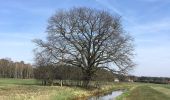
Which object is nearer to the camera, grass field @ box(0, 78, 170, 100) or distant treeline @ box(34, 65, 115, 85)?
grass field @ box(0, 78, 170, 100)

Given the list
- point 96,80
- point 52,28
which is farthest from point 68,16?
point 96,80

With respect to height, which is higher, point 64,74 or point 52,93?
point 64,74

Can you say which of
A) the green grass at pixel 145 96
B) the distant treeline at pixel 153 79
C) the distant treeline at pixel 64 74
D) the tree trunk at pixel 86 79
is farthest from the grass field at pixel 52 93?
the distant treeline at pixel 153 79

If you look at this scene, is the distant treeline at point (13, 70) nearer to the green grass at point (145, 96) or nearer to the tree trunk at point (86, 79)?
the tree trunk at point (86, 79)

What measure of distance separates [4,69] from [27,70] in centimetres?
1246

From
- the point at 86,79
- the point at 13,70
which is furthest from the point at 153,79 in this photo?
the point at 86,79

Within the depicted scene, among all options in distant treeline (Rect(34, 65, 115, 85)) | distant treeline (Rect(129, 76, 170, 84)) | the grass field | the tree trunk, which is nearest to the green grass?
the grass field

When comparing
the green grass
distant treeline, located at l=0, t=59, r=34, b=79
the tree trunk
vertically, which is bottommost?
the green grass

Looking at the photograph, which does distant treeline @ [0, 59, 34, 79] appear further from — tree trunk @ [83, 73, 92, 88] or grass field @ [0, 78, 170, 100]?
tree trunk @ [83, 73, 92, 88]

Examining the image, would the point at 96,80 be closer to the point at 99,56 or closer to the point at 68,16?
the point at 99,56

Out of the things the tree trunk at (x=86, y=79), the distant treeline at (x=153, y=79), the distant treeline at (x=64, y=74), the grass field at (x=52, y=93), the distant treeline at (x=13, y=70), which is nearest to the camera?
the grass field at (x=52, y=93)

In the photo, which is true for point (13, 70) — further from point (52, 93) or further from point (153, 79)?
point (52, 93)

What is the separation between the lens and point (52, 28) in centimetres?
5575

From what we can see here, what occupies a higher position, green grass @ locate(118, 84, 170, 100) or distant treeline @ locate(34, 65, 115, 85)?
distant treeline @ locate(34, 65, 115, 85)
